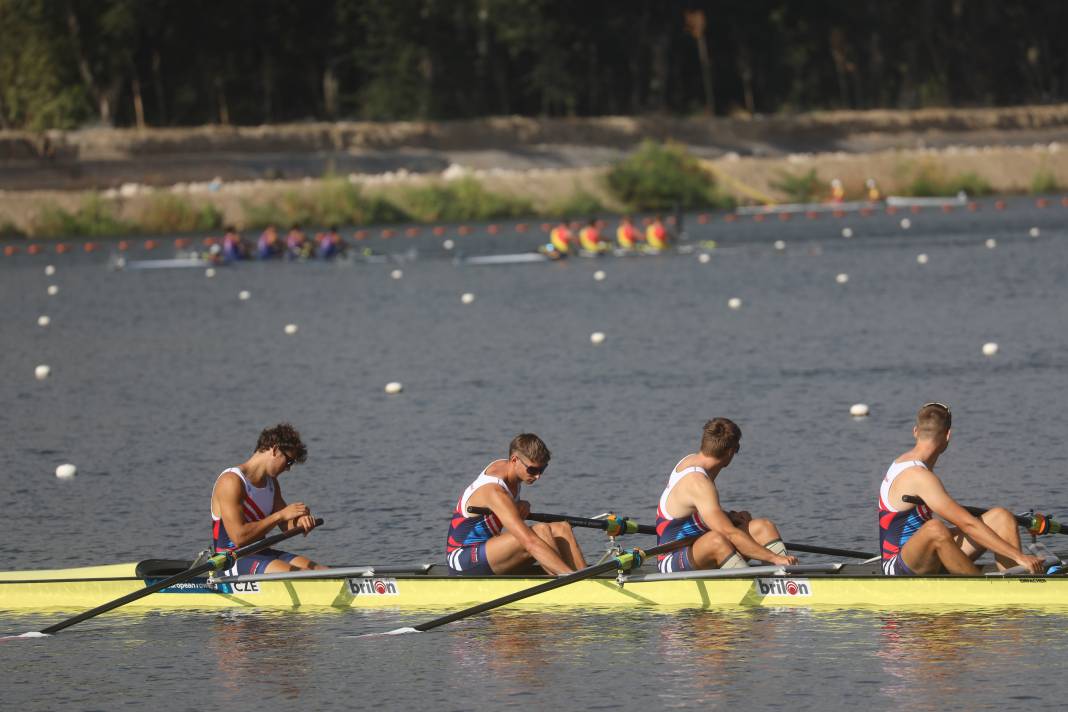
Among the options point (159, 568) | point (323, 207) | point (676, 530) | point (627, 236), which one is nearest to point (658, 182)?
point (323, 207)

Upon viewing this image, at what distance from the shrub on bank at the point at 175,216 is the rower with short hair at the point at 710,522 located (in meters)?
61.5

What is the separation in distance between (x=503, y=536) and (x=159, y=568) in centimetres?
297

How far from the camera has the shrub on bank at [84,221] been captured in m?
72.6

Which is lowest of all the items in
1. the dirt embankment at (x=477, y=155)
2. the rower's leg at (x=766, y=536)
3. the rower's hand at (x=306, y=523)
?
the rower's leg at (x=766, y=536)

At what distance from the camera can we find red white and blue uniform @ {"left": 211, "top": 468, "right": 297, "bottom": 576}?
1446cm

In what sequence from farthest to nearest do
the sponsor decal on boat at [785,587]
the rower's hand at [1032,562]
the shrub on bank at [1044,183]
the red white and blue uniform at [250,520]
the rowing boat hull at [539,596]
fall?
the shrub on bank at [1044,183] → the red white and blue uniform at [250,520] → the sponsor decal on boat at [785,587] → the rowing boat hull at [539,596] → the rower's hand at [1032,562]

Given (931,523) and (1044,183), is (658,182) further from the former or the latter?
(931,523)

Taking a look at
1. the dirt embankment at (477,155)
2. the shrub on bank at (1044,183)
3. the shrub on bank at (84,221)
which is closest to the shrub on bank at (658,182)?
the dirt embankment at (477,155)

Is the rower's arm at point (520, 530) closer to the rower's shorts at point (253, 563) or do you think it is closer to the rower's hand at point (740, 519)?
the rower's hand at point (740, 519)

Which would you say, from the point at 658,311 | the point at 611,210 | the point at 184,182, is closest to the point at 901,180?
the point at 611,210

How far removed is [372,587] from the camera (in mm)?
14594

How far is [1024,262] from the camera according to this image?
4675cm

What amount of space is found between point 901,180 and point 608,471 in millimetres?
62035

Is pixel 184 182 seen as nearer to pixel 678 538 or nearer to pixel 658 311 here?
pixel 658 311
